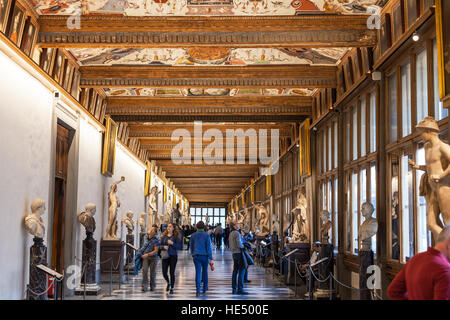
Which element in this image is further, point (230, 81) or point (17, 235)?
point (230, 81)

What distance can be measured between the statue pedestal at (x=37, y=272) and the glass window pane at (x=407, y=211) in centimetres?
534

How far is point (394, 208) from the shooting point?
808 centimetres

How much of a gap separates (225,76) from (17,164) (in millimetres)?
5167

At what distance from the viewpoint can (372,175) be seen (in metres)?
9.51

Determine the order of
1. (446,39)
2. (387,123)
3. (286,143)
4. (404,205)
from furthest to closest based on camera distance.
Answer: (286,143) → (387,123) → (404,205) → (446,39)

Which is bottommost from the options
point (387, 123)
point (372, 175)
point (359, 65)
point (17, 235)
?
point (17, 235)

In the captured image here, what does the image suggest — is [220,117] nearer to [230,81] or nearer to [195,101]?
[195,101]

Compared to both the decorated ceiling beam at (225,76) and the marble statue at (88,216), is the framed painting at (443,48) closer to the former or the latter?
the decorated ceiling beam at (225,76)

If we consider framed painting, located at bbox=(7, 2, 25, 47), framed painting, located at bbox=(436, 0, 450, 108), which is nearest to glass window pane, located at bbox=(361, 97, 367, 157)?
framed painting, located at bbox=(436, 0, 450, 108)

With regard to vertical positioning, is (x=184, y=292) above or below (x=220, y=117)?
below

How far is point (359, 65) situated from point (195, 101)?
5906mm

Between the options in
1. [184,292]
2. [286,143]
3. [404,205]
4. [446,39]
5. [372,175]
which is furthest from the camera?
[286,143]

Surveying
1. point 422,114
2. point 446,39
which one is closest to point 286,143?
point 422,114

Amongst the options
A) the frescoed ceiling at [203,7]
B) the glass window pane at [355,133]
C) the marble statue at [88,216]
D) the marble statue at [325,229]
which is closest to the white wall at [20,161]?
the marble statue at [88,216]
